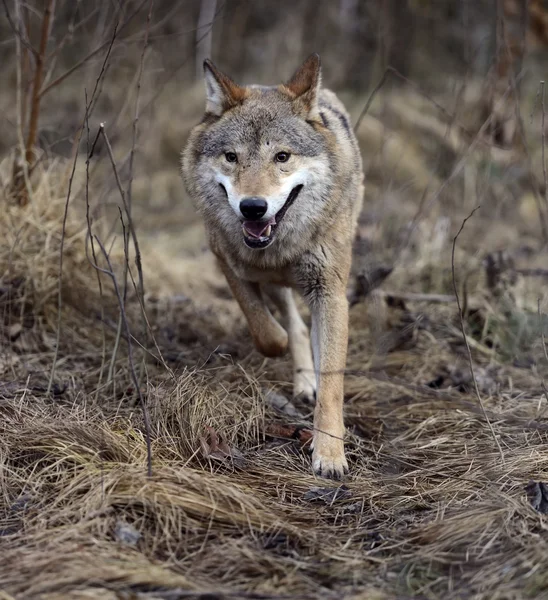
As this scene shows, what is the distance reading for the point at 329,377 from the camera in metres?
4.23

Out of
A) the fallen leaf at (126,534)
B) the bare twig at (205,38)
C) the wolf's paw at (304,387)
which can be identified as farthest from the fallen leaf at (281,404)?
the bare twig at (205,38)

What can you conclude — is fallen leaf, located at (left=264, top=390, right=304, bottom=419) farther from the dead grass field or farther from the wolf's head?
the wolf's head

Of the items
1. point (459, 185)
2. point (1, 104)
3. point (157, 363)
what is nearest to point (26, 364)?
point (157, 363)

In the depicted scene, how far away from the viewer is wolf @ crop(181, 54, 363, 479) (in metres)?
4.09

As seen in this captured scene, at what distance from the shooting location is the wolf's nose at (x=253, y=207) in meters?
3.91

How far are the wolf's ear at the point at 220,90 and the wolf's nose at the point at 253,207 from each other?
0.90 metres

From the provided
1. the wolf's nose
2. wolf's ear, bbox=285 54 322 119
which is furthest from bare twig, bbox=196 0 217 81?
the wolf's nose

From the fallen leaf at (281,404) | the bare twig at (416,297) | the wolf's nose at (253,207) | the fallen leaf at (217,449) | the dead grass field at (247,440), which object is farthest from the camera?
the bare twig at (416,297)

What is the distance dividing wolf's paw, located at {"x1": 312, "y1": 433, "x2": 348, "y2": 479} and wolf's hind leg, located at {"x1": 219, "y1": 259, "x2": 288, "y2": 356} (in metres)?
0.92

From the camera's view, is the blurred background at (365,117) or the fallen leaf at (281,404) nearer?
the fallen leaf at (281,404)

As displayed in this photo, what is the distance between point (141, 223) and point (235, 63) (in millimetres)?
4649

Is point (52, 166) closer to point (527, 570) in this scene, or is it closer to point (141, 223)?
point (141, 223)

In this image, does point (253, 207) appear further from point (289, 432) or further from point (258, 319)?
point (289, 432)

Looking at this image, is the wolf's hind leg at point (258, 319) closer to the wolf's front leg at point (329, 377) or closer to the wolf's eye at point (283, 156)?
the wolf's front leg at point (329, 377)
